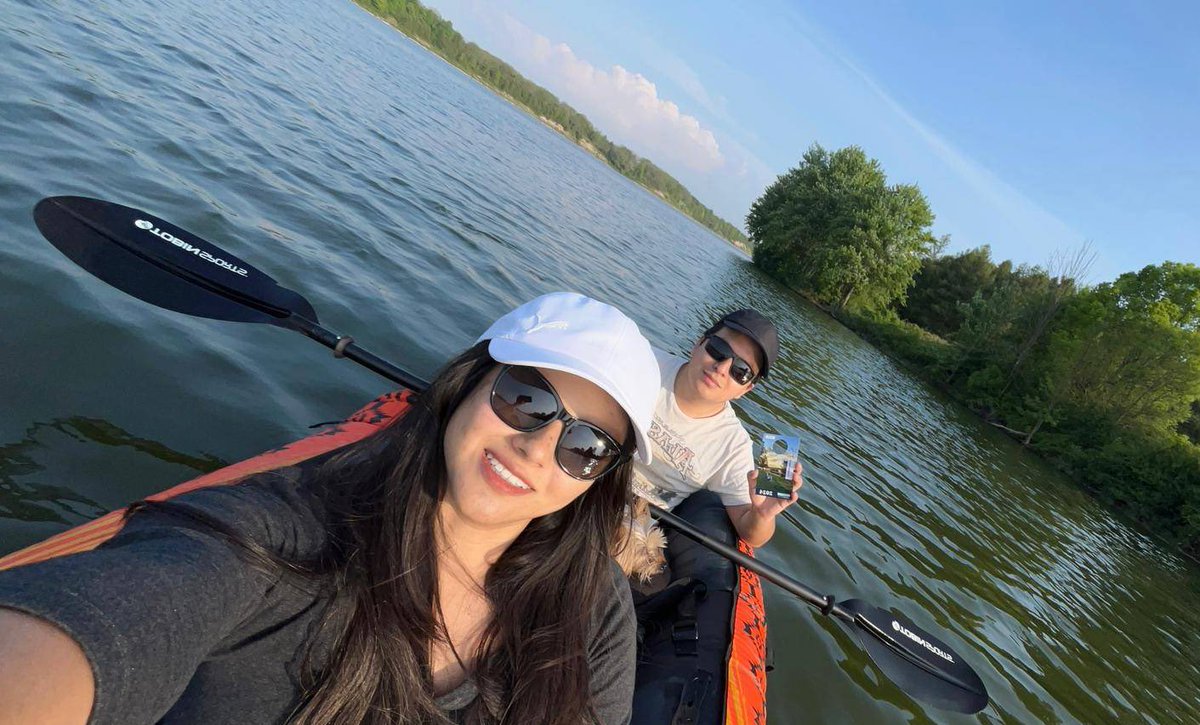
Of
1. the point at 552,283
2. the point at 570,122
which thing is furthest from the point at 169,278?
the point at 570,122

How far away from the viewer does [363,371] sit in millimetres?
5207

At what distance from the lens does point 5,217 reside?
4.21 meters

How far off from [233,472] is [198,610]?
3.28 feet

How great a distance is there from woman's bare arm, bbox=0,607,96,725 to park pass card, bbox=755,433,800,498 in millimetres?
3200

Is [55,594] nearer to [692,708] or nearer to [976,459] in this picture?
[692,708]

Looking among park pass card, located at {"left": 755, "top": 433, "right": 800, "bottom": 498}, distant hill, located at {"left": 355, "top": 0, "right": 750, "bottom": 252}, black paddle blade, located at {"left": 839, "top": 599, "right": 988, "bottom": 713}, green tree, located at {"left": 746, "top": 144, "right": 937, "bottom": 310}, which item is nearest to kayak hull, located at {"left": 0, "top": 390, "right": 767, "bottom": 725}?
park pass card, located at {"left": 755, "top": 433, "right": 800, "bottom": 498}

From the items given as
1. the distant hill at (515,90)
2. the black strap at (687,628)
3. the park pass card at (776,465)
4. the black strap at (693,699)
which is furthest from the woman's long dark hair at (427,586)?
the distant hill at (515,90)

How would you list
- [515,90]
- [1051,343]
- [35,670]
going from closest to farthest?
[35,670] < [1051,343] < [515,90]

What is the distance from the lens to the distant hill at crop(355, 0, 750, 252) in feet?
267

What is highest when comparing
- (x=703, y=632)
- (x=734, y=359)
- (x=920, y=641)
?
(x=734, y=359)

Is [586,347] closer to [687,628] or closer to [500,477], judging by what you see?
[500,477]

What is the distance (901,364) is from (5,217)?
31.6 metres

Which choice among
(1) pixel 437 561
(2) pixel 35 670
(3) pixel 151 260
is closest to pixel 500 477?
(1) pixel 437 561

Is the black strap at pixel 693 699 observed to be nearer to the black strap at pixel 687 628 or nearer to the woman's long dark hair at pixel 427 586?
the black strap at pixel 687 628
